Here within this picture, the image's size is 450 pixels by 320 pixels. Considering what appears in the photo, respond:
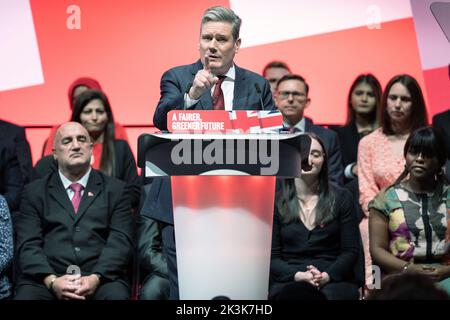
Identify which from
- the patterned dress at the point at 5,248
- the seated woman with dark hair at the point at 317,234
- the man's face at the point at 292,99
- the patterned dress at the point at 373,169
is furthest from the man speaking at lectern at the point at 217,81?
the man's face at the point at 292,99

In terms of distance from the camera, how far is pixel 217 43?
132 inches

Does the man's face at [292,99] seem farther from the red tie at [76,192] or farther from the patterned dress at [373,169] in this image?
the red tie at [76,192]

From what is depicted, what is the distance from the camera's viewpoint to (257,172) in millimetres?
2965

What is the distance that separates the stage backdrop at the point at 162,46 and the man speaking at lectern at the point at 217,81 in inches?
80.2

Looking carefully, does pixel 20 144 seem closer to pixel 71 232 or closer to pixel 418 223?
pixel 71 232

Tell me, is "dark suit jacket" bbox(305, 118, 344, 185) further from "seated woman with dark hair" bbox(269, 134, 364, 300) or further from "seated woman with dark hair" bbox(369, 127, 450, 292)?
"seated woman with dark hair" bbox(369, 127, 450, 292)

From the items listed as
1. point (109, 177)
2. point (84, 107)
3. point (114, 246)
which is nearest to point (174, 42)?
point (84, 107)

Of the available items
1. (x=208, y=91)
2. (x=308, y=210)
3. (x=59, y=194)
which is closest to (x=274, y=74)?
(x=308, y=210)

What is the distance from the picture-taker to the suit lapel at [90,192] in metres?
4.51

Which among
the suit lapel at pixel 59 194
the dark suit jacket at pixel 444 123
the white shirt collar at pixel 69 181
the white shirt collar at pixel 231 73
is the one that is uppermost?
the white shirt collar at pixel 231 73

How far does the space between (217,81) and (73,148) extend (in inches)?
55.6
